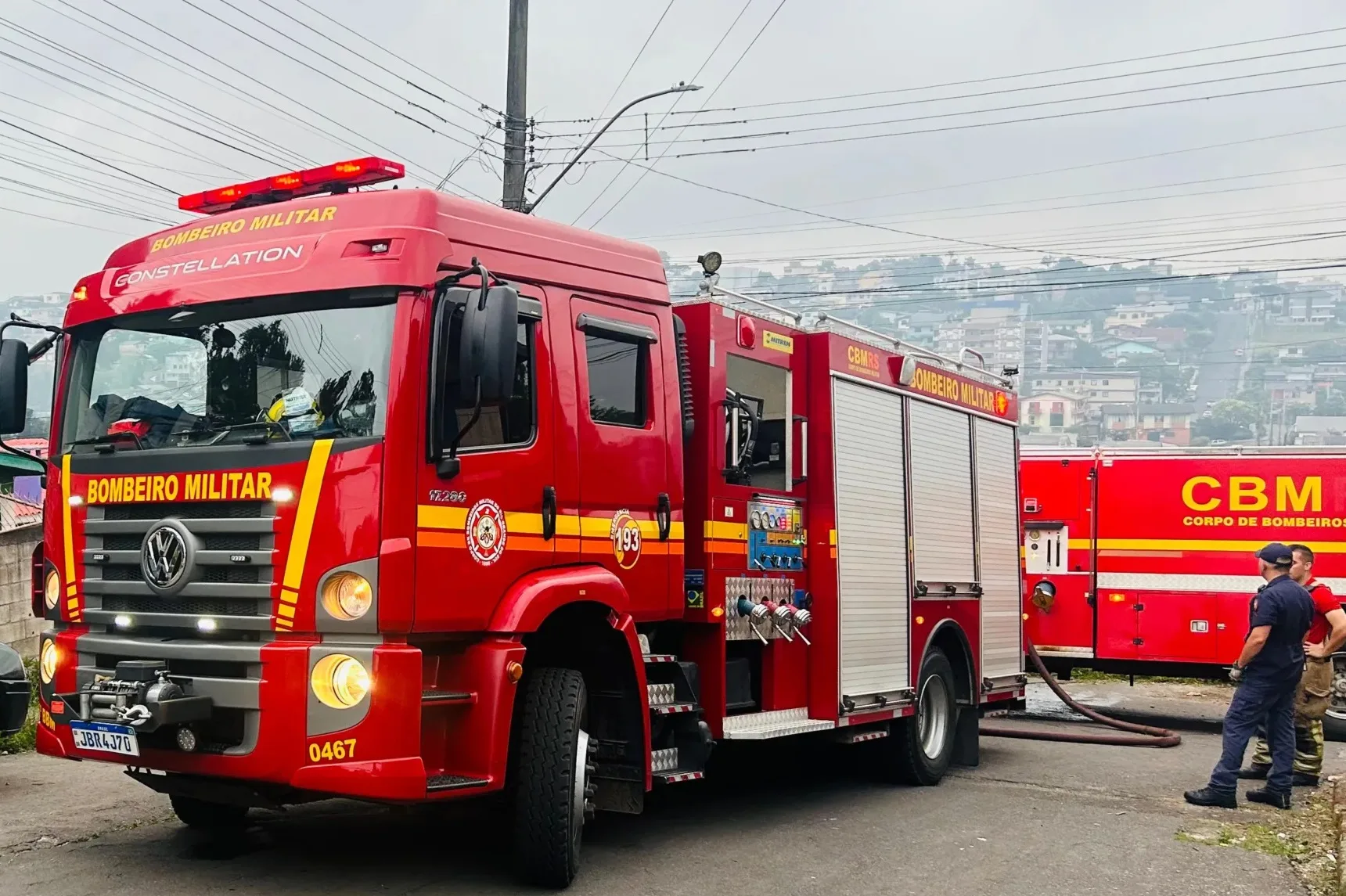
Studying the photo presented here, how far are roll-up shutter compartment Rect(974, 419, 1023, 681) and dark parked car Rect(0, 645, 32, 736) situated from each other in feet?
22.8

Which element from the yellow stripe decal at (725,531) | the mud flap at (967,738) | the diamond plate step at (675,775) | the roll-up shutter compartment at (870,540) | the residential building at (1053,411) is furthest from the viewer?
the residential building at (1053,411)

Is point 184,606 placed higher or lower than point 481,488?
lower

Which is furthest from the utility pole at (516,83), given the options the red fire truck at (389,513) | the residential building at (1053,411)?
the residential building at (1053,411)

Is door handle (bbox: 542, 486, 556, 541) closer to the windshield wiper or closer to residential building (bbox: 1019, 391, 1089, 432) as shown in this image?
the windshield wiper

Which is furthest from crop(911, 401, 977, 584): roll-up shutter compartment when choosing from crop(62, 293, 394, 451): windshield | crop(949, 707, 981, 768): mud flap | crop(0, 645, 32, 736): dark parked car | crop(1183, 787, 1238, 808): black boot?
crop(0, 645, 32, 736): dark parked car

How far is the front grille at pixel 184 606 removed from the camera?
5.52 meters

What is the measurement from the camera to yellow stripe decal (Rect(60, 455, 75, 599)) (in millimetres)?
6098

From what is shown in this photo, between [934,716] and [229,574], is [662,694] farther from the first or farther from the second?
[934,716]

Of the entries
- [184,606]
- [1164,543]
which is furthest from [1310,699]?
[184,606]

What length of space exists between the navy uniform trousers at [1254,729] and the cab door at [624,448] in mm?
4456

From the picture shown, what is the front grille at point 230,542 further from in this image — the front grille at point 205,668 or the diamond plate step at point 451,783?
the diamond plate step at point 451,783

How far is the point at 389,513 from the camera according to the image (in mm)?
5441

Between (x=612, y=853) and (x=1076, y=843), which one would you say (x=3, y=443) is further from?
(x=1076, y=843)

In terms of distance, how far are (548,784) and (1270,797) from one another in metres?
5.73
